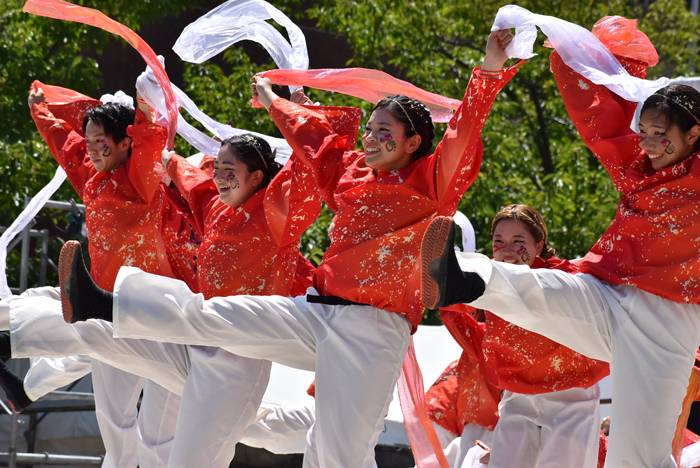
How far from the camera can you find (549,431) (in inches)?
138

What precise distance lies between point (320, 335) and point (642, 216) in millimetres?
1214

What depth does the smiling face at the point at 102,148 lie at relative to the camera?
4.07 m

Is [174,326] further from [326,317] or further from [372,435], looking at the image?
[372,435]

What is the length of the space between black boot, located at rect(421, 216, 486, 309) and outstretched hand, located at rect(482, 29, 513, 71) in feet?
2.08

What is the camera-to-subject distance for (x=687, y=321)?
9.78 feet

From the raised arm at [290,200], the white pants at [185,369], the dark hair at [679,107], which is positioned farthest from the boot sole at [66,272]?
the dark hair at [679,107]

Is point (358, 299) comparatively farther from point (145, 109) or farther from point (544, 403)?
point (145, 109)

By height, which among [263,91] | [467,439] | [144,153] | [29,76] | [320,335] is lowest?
[467,439]

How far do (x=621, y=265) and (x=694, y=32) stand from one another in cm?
868

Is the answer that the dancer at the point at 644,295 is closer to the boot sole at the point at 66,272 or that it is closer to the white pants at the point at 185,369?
the white pants at the point at 185,369

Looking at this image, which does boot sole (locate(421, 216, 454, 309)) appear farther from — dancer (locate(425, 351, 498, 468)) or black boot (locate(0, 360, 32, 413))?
black boot (locate(0, 360, 32, 413))

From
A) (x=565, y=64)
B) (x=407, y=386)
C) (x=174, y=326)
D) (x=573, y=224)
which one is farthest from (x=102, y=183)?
(x=573, y=224)

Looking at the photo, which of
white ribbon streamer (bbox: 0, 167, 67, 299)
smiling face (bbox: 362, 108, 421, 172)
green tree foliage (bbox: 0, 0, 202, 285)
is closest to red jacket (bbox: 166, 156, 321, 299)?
smiling face (bbox: 362, 108, 421, 172)

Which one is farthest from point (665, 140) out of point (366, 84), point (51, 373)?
point (51, 373)
